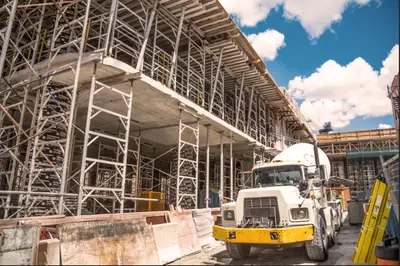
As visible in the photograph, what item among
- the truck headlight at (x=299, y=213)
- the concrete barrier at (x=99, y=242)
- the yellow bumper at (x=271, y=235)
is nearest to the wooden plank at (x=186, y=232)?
the concrete barrier at (x=99, y=242)

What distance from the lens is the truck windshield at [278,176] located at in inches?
342

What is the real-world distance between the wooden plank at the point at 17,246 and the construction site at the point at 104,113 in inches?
0.7

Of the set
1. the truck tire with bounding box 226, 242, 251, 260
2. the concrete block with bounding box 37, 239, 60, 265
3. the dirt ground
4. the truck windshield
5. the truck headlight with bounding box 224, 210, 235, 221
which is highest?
the truck windshield

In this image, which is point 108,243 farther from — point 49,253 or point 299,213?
point 299,213

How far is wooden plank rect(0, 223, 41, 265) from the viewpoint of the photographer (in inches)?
215

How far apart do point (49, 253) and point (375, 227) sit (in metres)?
6.76

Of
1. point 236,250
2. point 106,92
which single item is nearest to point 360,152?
point 236,250

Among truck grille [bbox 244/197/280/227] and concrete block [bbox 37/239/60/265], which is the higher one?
truck grille [bbox 244/197/280/227]

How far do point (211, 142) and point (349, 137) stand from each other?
2465 centimetres

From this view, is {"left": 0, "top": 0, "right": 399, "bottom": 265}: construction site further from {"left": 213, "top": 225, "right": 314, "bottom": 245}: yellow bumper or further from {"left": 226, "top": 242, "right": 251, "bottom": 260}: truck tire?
{"left": 213, "top": 225, "right": 314, "bottom": 245}: yellow bumper

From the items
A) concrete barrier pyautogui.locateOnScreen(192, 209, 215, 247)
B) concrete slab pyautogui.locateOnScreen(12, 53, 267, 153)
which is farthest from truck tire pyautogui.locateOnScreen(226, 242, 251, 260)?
concrete slab pyautogui.locateOnScreen(12, 53, 267, 153)

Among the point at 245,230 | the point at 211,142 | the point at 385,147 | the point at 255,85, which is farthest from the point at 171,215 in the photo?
the point at 385,147

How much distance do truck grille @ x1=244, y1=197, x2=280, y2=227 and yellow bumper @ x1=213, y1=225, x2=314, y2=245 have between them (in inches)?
16.4

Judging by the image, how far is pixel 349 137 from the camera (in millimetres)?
36625
